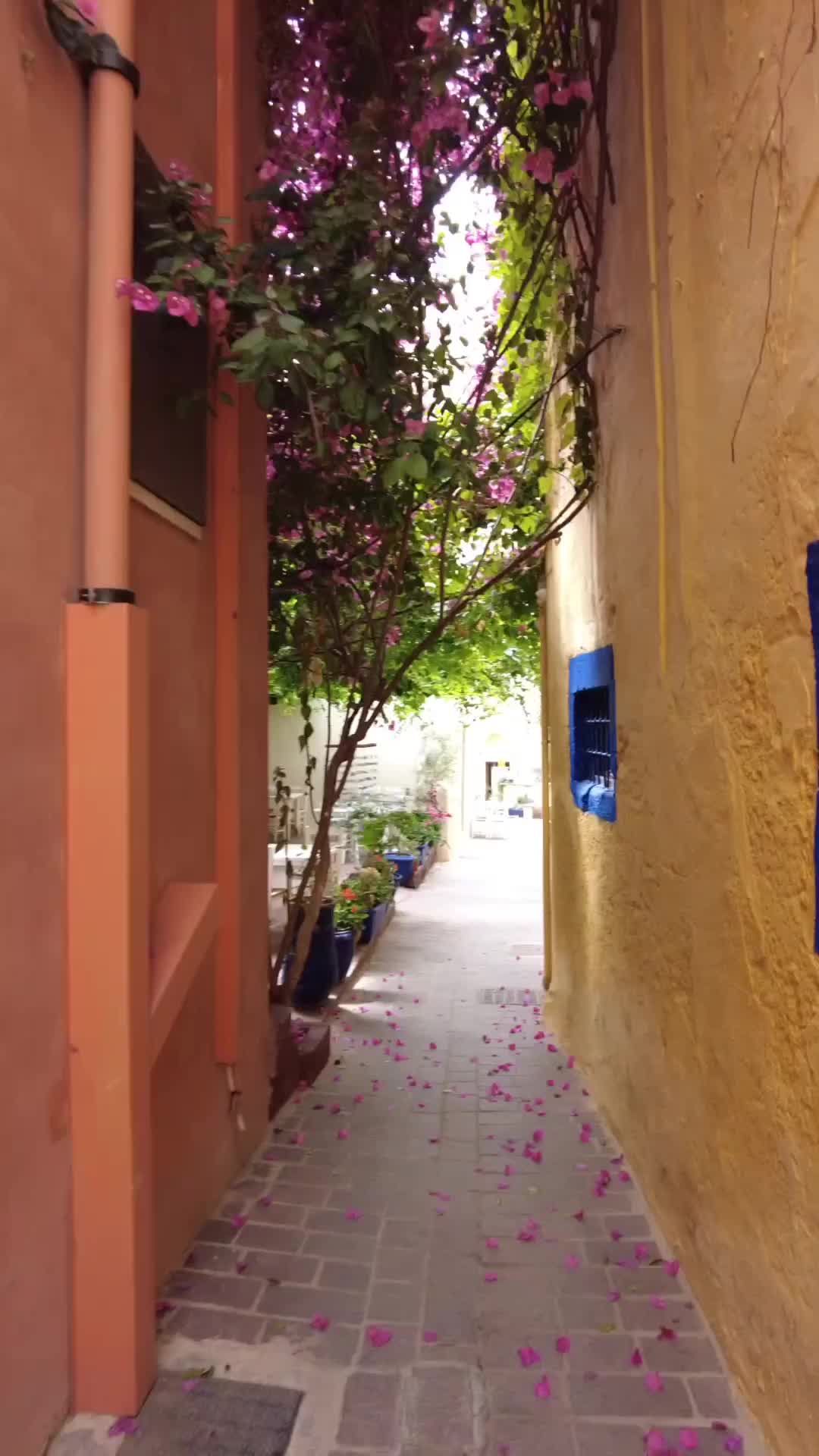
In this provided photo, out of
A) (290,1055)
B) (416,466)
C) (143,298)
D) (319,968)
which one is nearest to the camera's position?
(143,298)

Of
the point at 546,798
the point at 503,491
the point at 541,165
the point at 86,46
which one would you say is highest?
the point at 541,165

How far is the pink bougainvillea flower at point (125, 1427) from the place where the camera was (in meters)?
2.03

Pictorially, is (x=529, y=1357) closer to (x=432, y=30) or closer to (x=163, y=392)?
(x=163, y=392)

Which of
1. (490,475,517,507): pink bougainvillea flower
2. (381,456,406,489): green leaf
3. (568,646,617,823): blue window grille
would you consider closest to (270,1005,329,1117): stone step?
(568,646,617,823): blue window grille

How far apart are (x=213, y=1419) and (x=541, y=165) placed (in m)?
4.83

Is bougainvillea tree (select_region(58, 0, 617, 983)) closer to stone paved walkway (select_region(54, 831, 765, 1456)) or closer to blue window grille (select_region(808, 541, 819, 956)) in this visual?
stone paved walkway (select_region(54, 831, 765, 1456))

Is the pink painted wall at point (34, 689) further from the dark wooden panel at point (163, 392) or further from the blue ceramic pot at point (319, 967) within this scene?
the blue ceramic pot at point (319, 967)

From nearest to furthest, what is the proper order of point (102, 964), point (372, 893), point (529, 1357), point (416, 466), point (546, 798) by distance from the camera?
point (102, 964) → point (529, 1357) → point (416, 466) → point (546, 798) → point (372, 893)

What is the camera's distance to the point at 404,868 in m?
12.3

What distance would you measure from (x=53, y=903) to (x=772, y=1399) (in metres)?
1.96

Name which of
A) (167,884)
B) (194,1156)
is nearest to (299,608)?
(167,884)

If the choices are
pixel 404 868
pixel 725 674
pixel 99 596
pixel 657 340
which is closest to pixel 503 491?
pixel 657 340

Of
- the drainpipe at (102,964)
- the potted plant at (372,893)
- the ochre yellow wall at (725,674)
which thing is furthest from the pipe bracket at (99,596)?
the potted plant at (372,893)

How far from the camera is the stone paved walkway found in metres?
2.16
